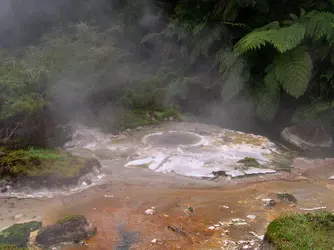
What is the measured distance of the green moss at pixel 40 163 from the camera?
6.57 m

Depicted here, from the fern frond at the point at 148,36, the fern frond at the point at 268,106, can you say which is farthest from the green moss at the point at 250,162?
the fern frond at the point at 148,36

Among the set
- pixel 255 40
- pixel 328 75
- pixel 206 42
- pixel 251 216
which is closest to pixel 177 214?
pixel 251 216

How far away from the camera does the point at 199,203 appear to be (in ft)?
20.4

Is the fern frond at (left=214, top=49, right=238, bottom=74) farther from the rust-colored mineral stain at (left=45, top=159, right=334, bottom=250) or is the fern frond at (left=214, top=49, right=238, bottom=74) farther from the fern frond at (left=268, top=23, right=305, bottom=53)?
the rust-colored mineral stain at (left=45, top=159, right=334, bottom=250)

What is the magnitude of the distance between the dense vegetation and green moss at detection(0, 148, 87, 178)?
0.52 m

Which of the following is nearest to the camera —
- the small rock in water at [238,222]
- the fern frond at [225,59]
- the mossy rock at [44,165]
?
the small rock in water at [238,222]

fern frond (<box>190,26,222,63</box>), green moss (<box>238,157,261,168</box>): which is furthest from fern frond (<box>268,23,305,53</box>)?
green moss (<box>238,157,261,168</box>)

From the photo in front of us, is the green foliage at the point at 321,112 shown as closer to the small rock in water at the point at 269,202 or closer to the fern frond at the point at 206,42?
the fern frond at the point at 206,42

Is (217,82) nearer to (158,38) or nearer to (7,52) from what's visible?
(158,38)

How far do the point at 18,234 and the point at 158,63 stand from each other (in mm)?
7388

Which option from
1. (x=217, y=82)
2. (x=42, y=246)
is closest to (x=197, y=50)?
(x=217, y=82)

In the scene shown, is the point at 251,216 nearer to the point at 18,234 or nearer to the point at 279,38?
the point at 18,234

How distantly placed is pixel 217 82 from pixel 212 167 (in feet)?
10.8

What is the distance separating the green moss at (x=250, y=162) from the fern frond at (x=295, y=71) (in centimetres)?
169
